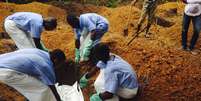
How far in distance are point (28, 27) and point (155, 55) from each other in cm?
218

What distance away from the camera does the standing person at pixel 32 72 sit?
8211mm

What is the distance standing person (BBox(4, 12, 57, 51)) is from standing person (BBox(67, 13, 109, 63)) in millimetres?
468

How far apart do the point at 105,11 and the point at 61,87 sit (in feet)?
18.2

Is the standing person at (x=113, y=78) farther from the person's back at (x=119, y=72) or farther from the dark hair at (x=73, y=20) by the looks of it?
the dark hair at (x=73, y=20)

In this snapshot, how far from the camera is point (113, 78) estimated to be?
8.27m

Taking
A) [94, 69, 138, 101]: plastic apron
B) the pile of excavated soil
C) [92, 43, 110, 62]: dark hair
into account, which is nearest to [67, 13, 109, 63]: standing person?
the pile of excavated soil

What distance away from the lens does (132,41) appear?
11117mm

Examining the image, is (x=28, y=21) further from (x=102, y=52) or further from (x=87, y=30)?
(x=102, y=52)

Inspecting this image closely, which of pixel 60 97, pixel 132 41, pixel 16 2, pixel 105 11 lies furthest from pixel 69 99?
pixel 16 2

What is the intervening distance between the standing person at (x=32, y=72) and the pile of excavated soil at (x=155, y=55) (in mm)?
1298

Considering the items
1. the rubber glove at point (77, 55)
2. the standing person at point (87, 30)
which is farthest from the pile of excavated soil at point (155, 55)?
the standing person at point (87, 30)

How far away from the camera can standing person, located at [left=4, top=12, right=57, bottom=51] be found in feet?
31.9

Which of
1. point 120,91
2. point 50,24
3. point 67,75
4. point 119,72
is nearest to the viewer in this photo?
point 119,72

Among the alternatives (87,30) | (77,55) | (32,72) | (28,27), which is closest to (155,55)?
(87,30)
